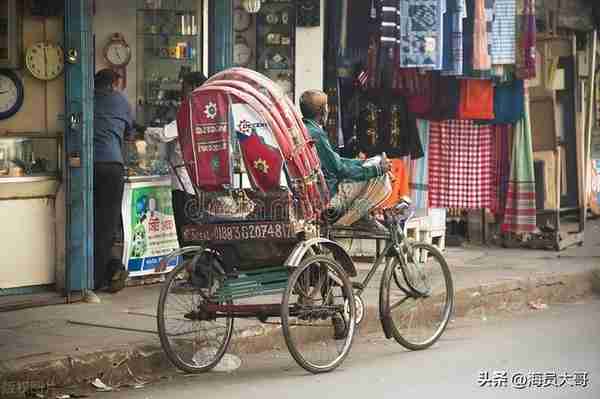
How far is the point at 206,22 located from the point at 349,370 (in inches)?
176

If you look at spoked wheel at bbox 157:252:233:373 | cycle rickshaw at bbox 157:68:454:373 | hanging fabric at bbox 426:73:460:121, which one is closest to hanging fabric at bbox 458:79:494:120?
hanging fabric at bbox 426:73:460:121

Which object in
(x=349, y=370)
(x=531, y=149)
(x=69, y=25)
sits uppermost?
(x=69, y=25)

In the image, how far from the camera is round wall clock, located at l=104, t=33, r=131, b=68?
38.9ft

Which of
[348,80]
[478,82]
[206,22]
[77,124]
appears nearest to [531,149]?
[478,82]

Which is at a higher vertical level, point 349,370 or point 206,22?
point 206,22

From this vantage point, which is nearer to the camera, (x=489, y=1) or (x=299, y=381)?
(x=299, y=381)

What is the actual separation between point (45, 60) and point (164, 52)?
2093 millimetres

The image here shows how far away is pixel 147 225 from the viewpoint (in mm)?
11047

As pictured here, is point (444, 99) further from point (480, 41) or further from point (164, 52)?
point (164, 52)

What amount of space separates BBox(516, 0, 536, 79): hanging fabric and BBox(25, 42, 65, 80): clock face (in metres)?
5.17

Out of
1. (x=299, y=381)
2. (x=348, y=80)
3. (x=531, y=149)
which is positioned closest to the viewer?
(x=299, y=381)

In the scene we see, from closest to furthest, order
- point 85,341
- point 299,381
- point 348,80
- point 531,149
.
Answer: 1. point 299,381
2. point 85,341
3. point 348,80
4. point 531,149

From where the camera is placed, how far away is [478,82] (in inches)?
524

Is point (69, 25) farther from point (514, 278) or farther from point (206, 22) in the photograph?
point (514, 278)
